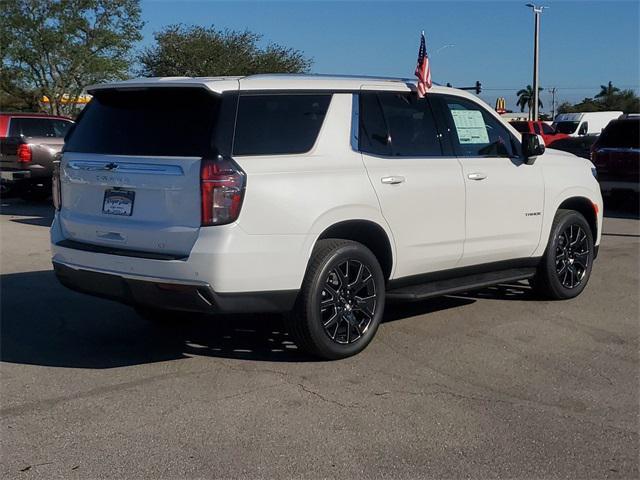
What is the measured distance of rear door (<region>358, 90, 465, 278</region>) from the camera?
583 centimetres

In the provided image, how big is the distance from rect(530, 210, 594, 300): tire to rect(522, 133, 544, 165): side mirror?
0.71 meters

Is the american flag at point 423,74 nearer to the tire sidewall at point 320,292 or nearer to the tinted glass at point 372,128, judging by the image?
the tinted glass at point 372,128

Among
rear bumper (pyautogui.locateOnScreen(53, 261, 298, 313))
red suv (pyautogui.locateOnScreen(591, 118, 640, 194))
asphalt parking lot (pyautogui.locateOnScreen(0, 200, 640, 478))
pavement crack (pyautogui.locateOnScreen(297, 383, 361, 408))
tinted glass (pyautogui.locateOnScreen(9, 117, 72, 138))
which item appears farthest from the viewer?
tinted glass (pyautogui.locateOnScreen(9, 117, 72, 138))

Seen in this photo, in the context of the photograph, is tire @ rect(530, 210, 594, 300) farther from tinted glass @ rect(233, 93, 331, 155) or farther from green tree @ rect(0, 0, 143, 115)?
green tree @ rect(0, 0, 143, 115)

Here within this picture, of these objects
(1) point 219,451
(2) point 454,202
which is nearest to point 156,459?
(1) point 219,451

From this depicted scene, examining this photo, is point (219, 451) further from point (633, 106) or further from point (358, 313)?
point (633, 106)

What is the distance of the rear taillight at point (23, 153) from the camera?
16469 millimetres

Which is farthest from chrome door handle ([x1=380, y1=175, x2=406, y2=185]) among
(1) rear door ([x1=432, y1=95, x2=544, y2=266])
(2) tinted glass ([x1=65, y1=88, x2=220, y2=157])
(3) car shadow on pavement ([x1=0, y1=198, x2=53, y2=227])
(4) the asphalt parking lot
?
(3) car shadow on pavement ([x1=0, y1=198, x2=53, y2=227])

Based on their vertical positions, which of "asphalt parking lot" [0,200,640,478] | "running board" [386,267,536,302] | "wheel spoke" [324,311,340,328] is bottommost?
"asphalt parking lot" [0,200,640,478]

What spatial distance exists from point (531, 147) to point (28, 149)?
12.4 m

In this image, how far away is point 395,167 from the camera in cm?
590

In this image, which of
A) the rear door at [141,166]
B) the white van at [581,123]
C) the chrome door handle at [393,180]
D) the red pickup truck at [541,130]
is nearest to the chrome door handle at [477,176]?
the chrome door handle at [393,180]

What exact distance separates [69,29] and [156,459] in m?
34.2

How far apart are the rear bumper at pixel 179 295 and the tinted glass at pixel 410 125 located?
155 centimetres
